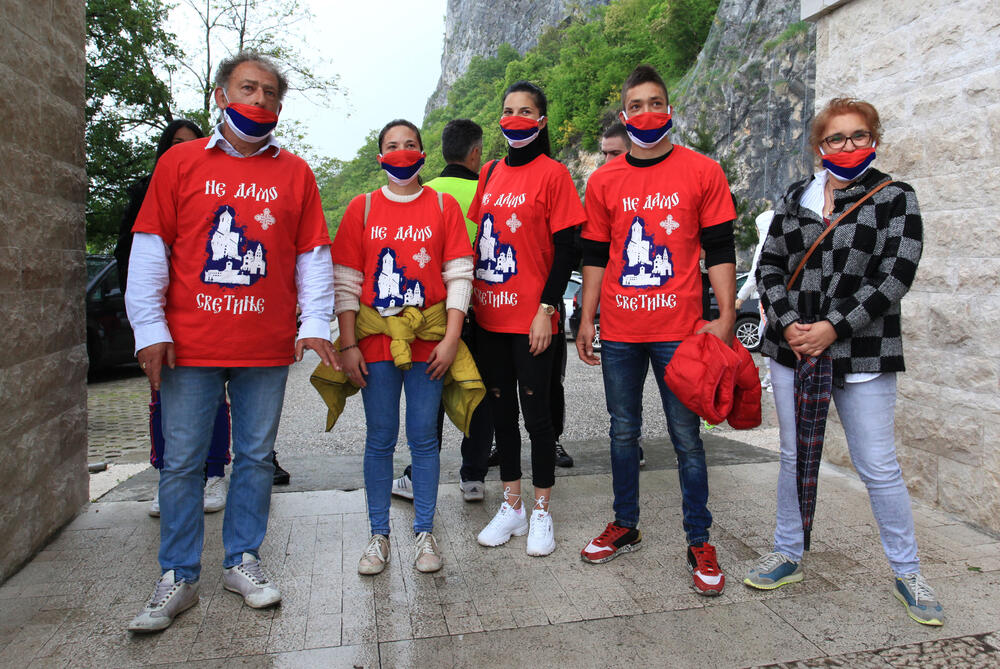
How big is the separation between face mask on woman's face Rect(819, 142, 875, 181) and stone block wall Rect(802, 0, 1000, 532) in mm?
1307

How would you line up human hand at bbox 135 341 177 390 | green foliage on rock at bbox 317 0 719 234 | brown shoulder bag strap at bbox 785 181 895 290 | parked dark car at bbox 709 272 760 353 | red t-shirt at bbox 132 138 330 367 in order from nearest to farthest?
1. human hand at bbox 135 341 177 390
2. red t-shirt at bbox 132 138 330 367
3. brown shoulder bag strap at bbox 785 181 895 290
4. parked dark car at bbox 709 272 760 353
5. green foliage on rock at bbox 317 0 719 234

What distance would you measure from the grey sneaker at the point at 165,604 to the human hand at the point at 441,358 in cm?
131

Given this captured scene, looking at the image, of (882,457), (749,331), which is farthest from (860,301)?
(749,331)

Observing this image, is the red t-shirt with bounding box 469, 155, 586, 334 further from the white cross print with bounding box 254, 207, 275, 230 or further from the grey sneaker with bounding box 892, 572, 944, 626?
the grey sneaker with bounding box 892, 572, 944, 626

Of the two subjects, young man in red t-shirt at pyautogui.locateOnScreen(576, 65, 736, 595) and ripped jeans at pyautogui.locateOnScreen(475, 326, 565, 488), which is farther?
ripped jeans at pyautogui.locateOnScreen(475, 326, 565, 488)

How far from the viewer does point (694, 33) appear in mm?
51438

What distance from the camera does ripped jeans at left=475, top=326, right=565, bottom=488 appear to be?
350cm

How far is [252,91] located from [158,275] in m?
0.82

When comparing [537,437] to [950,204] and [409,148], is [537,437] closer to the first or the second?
[409,148]

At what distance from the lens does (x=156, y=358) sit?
2676 mm

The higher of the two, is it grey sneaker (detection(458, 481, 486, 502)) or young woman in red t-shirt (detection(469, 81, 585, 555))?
young woman in red t-shirt (detection(469, 81, 585, 555))

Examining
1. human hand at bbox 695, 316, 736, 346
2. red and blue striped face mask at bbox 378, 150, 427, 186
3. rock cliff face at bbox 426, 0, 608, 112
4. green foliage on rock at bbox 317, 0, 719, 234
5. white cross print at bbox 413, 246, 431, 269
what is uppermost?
rock cliff face at bbox 426, 0, 608, 112

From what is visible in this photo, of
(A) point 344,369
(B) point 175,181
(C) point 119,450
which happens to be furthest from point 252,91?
(C) point 119,450

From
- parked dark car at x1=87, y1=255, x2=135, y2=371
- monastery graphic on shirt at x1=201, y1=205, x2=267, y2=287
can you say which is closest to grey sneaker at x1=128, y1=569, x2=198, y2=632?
monastery graphic on shirt at x1=201, y1=205, x2=267, y2=287
